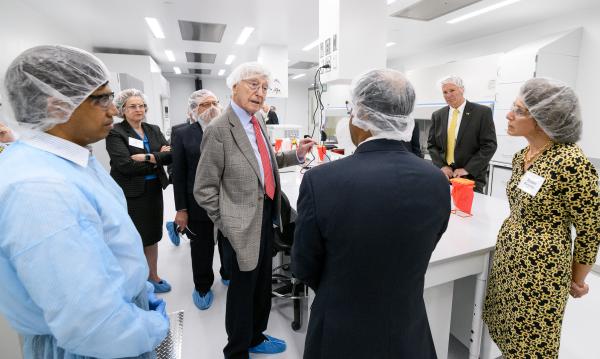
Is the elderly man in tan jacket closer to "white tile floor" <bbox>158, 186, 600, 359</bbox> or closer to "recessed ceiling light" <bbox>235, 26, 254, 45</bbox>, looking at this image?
"white tile floor" <bbox>158, 186, 600, 359</bbox>

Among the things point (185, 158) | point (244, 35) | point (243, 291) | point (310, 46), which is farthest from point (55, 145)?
point (310, 46)

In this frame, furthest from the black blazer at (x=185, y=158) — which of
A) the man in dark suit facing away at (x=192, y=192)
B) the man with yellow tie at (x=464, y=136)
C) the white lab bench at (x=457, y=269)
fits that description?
the man with yellow tie at (x=464, y=136)

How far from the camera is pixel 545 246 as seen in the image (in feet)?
3.98

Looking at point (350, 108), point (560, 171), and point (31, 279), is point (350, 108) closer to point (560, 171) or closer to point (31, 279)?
point (560, 171)

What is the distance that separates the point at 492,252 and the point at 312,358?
1020mm

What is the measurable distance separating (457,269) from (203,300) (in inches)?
67.7

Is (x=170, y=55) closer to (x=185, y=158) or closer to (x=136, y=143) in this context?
(x=136, y=143)

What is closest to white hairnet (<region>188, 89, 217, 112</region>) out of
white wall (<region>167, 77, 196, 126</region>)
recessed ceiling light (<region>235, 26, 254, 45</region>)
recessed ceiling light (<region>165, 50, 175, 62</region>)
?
recessed ceiling light (<region>235, 26, 254, 45</region>)

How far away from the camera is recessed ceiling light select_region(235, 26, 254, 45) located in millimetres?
5258

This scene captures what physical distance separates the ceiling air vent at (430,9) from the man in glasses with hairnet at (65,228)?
4.01 m

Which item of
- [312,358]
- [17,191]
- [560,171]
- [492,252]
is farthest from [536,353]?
[17,191]

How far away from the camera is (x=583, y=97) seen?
4.18m

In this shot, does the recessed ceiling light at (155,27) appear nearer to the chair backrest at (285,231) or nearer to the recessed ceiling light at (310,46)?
the recessed ceiling light at (310,46)

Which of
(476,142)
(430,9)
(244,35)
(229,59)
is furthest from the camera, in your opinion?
(229,59)
